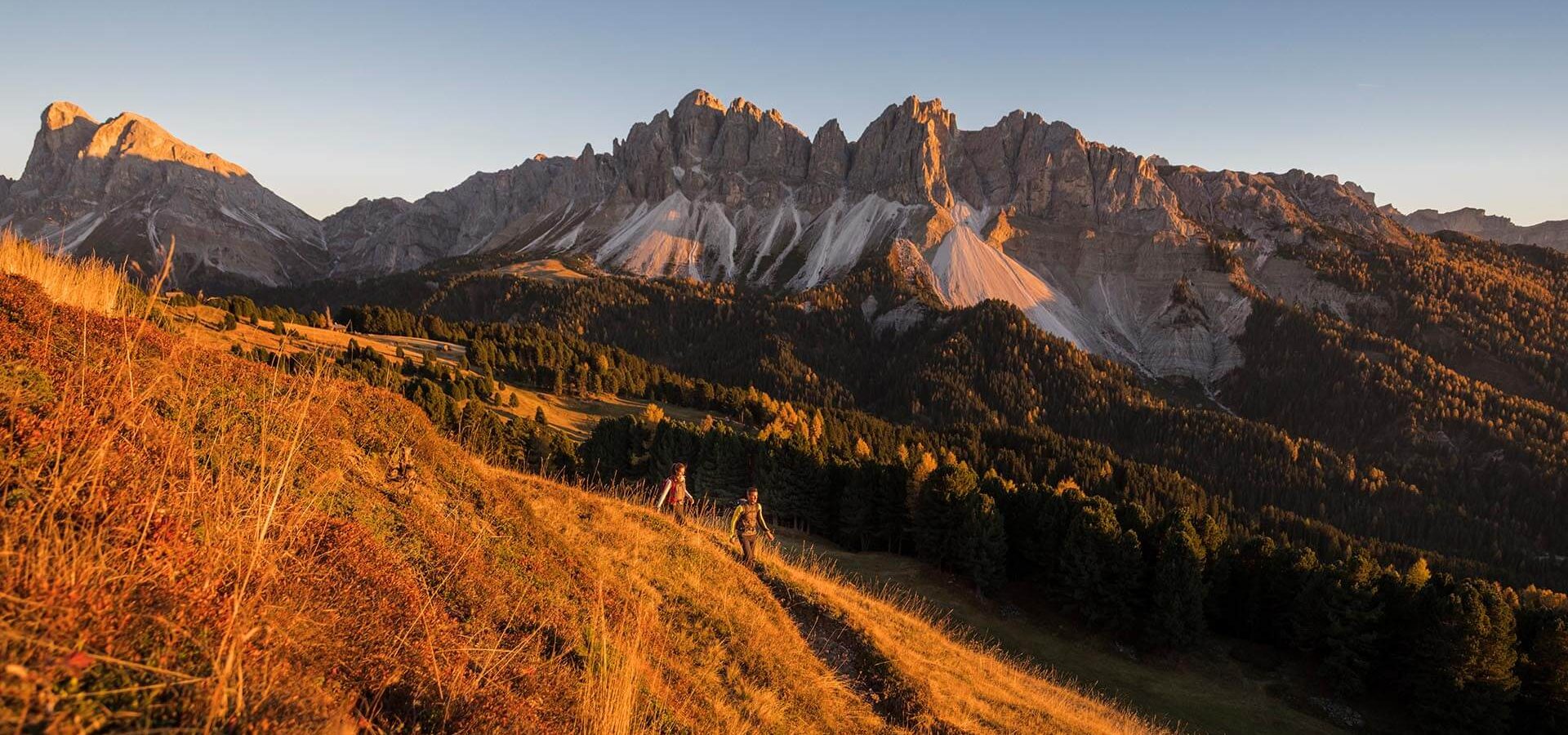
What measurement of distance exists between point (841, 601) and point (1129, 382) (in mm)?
168557

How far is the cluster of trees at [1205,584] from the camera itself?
28.5m

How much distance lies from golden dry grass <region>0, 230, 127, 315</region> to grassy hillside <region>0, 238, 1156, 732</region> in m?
0.80

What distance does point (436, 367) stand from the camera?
218 ft

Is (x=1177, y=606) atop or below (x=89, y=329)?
below

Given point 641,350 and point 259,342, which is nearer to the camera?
point 259,342

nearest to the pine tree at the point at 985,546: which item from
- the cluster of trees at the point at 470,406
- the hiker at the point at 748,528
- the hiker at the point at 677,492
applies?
the cluster of trees at the point at 470,406

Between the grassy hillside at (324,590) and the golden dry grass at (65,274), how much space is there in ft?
2.64

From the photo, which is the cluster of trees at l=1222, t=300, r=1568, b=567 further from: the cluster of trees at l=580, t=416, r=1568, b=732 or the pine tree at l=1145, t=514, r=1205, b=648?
the pine tree at l=1145, t=514, r=1205, b=648

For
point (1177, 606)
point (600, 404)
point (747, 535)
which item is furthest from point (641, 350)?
point (747, 535)

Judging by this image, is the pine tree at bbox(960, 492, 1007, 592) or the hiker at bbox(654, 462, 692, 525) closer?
the hiker at bbox(654, 462, 692, 525)

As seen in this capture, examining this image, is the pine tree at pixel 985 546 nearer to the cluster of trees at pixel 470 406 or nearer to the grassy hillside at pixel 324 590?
the cluster of trees at pixel 470 406

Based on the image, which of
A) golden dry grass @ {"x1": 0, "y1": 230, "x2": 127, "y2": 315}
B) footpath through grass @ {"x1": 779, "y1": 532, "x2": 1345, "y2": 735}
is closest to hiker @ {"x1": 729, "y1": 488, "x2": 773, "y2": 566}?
footpath through grass @ {"x1": 779, "y1": 532, "x2": 1345, "y2": 735}

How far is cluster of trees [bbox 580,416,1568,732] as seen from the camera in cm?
2850

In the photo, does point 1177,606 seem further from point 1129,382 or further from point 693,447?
point 1129,382
